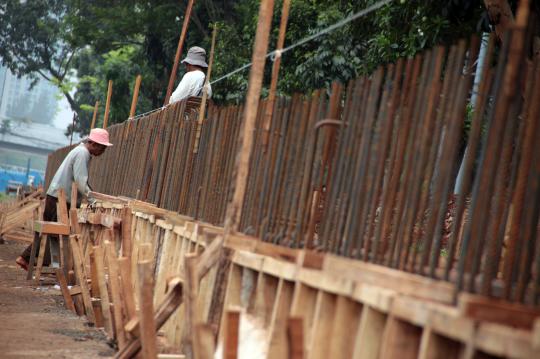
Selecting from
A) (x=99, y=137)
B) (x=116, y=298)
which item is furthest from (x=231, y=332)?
(x=99, y=137)

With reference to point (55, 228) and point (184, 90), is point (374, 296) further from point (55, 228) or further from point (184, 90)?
point (55, 228)

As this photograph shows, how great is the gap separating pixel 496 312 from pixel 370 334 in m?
0.86

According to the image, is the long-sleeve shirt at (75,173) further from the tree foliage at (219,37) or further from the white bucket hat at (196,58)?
the tree foliage at (219,37)

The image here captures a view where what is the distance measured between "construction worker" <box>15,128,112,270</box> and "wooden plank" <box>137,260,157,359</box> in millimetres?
7690

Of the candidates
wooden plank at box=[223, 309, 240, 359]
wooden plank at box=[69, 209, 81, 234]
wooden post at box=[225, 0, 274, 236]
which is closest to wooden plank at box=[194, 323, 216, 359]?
wooden plank at box=[223, 309, 240, 359]

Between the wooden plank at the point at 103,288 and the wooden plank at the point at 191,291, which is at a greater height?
the wooden plank at the point at 191,291

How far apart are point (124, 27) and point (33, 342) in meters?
23.0

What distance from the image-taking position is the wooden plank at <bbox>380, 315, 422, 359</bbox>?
15.0 ft

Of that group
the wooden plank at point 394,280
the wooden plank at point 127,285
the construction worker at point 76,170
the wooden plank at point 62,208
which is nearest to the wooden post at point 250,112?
the wooden plank at point 127,285

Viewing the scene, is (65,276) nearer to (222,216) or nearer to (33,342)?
(33,342)

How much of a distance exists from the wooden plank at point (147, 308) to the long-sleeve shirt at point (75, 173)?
768cm

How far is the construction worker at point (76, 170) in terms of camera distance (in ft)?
47.1

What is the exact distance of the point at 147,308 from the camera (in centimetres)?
680

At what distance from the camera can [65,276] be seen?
1285cm
